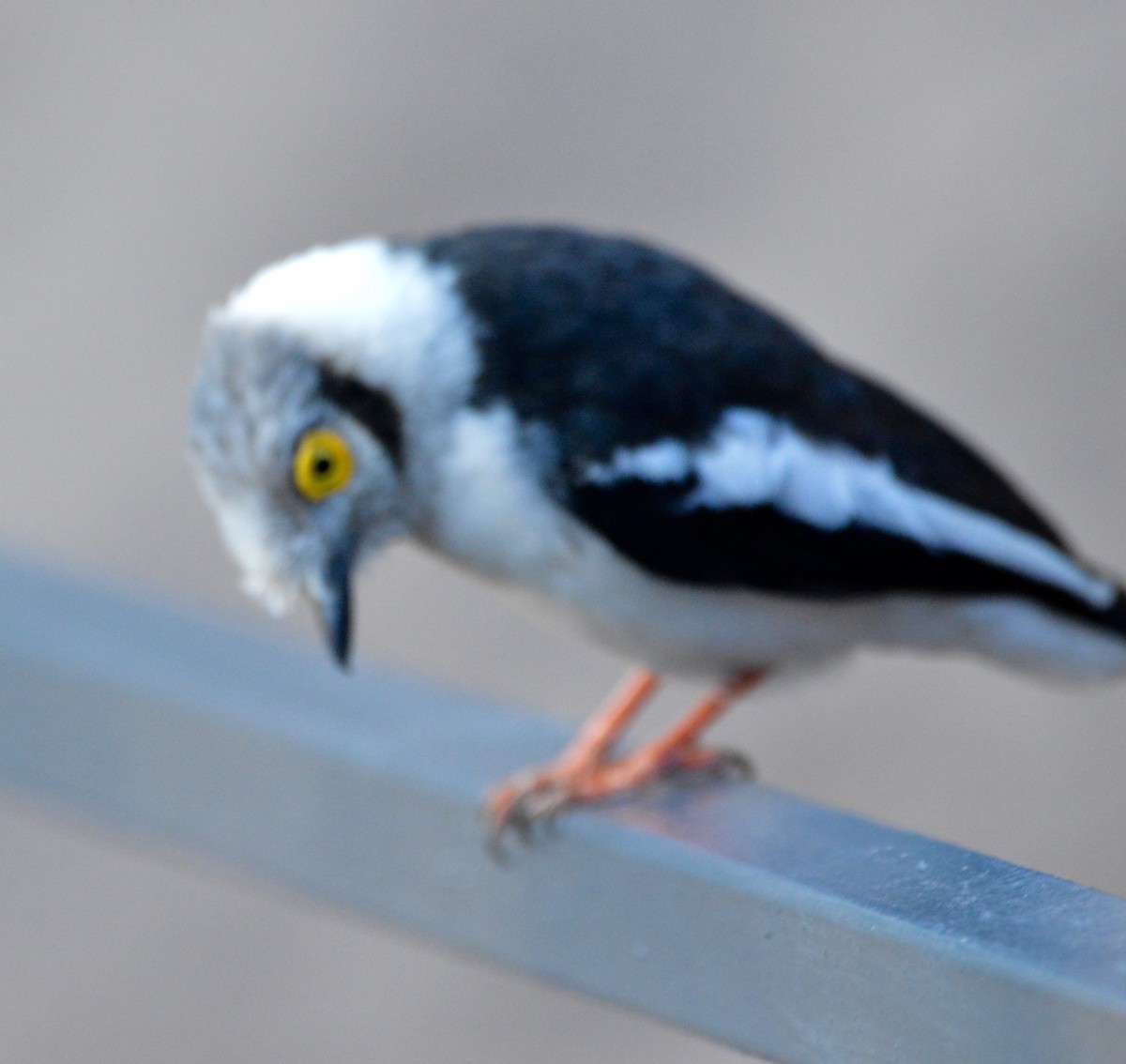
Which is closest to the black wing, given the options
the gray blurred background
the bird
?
the bird

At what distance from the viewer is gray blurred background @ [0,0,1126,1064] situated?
2.54 m

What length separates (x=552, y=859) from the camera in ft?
3.21

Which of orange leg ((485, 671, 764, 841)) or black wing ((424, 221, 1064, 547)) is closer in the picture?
orange leg ((485, 671, 764, 841))

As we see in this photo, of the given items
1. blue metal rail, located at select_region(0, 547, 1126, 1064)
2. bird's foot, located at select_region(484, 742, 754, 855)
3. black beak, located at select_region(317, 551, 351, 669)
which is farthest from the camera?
black beak, located at select_region(317, 551, 351, 669)

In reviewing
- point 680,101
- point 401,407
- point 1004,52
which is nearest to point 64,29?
point 680,101

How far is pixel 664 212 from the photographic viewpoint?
287 cm

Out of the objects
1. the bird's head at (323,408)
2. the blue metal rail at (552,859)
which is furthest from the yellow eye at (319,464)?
the blue metal rail at (552,859)

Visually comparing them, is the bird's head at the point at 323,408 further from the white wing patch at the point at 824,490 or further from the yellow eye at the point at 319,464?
the white wing patch at the point at 824,490

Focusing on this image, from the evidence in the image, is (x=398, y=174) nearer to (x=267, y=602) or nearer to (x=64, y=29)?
(x=64, y=29)

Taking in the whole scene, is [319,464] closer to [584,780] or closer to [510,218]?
[584,780]

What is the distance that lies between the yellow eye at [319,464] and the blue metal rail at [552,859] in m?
0.13

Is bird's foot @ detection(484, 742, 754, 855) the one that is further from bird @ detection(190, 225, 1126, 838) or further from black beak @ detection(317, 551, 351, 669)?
black beak @ detection(317, 551, 351, 669)

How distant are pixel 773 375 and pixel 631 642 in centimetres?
21

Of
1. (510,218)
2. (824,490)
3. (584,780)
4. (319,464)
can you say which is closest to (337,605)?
(319,464)
